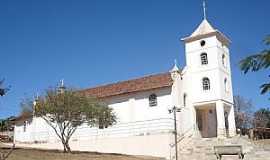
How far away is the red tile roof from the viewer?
117ft

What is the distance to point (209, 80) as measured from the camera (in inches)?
1439

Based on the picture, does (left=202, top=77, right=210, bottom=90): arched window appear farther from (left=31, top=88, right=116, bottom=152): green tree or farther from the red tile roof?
(left=31, top=88, right=116, bottom=152): green tree

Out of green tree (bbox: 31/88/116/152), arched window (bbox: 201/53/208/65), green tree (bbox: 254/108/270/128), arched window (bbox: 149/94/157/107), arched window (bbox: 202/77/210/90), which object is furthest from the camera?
green tree (bbox: 254/108/270/128)

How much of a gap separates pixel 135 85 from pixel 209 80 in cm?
694

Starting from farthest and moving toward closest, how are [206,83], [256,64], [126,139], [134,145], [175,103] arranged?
[206,83], [126,139], [175,103], [134,145], [256,64]

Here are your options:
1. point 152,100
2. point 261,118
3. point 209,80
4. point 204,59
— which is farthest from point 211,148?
point 261,118

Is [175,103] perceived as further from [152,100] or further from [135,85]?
[135,85]

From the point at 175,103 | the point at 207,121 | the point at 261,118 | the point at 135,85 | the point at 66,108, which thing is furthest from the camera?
the point at 261,118

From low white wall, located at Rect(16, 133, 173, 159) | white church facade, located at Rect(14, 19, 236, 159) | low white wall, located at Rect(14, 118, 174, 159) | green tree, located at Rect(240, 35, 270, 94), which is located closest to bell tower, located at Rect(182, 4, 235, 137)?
white church facade, located at Rect(14, 19, 236, 159)

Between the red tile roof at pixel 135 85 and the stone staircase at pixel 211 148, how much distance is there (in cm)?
556

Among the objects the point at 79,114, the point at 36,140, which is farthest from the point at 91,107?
the point at 36,140

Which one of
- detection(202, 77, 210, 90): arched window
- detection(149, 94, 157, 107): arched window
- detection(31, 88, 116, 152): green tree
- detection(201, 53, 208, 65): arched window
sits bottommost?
detection(31, 88, 116, 152): green tree

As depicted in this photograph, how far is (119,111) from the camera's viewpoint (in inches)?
1494

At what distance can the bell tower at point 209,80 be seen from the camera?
35.9 metres
